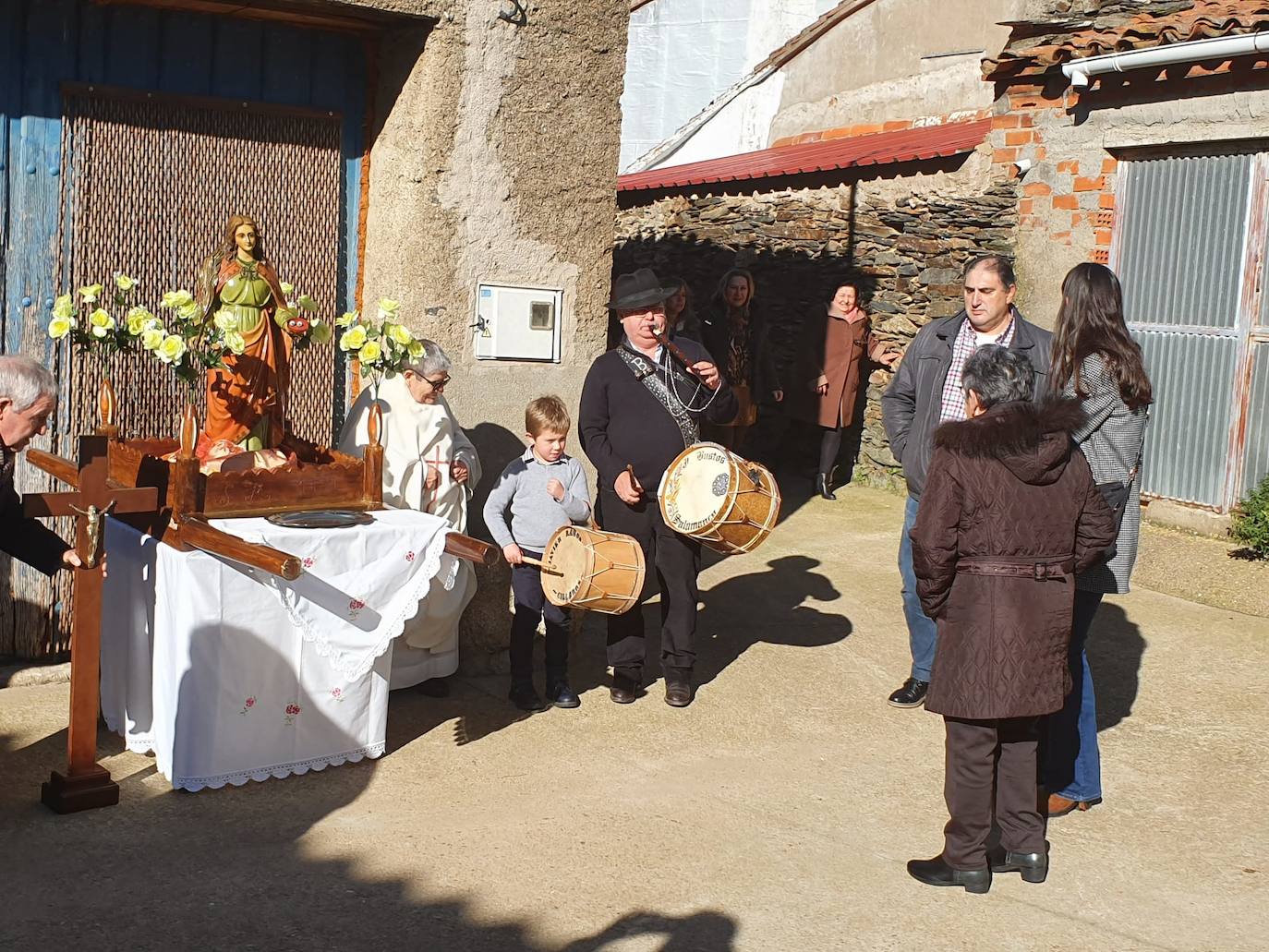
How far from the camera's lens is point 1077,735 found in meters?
5.08

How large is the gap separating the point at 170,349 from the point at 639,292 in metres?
2.09

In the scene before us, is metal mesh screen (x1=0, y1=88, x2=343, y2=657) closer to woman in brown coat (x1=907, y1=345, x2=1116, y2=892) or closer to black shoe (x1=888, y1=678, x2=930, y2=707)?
black shoe (x1=888, y1=678, x2=930, y2=707)

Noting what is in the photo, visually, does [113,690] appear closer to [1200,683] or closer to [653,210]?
[1200,683]

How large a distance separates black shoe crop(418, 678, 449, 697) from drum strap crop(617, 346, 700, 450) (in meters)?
1.44

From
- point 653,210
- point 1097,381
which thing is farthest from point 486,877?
point 653,210

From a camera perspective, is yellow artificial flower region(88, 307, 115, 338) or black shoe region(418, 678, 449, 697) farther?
black shoe region(418, 678, 449, 697)

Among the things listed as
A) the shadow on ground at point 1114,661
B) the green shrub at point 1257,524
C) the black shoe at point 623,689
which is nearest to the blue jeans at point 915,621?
the shadow on ground at point 1114,661

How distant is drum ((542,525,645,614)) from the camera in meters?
5.49

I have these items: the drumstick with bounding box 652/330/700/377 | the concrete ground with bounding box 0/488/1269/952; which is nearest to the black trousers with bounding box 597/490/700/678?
the concrete ground with bounding box 0/488/1269/952

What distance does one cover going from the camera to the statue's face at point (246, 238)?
5.20 m

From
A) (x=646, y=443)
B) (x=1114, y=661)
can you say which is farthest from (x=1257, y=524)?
(x=646, y=443)

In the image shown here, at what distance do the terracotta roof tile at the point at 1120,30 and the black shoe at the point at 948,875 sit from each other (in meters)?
6.42

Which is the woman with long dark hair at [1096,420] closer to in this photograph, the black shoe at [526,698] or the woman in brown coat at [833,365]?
the black shoe at [526,698]

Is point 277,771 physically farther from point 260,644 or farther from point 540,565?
point 540,565
